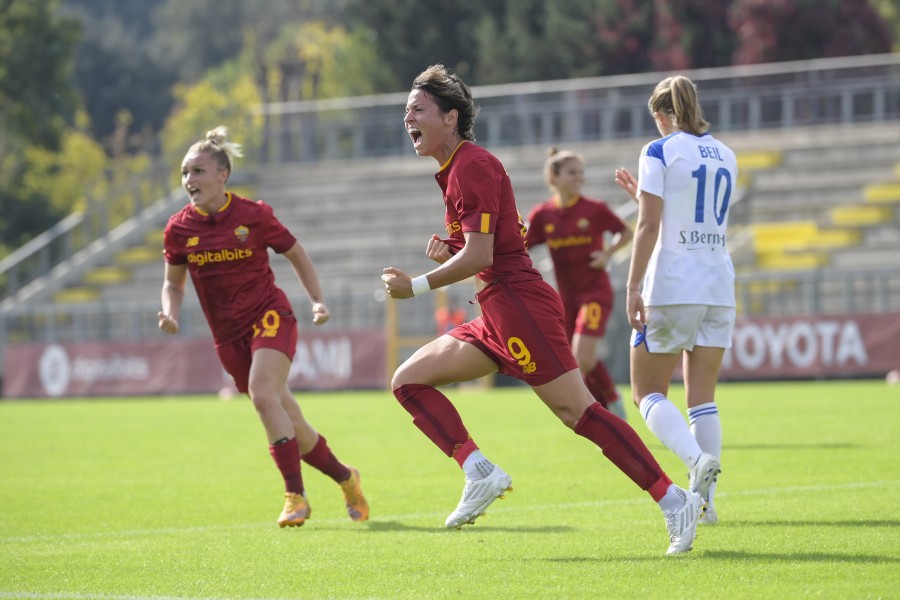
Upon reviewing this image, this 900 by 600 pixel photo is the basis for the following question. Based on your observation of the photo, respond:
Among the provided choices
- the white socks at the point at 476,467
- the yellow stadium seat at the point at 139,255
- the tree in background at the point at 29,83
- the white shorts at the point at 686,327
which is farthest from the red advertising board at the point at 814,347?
the tree in background at the point at 29,83

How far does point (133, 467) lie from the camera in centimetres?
1206

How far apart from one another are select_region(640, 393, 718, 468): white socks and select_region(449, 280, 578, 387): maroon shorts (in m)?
0.89

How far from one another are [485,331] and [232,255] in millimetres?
2136

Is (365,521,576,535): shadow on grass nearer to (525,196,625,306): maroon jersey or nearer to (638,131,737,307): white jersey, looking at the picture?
(638,131,737,307): white jersey

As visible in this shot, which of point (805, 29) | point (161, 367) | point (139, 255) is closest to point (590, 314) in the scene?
point (161, 367)

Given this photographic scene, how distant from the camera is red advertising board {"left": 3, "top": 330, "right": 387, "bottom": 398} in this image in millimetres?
24328

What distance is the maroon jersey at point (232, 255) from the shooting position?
8523 millimetres

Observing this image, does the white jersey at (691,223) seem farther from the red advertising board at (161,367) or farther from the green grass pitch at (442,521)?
the red advertising board at (161,367)

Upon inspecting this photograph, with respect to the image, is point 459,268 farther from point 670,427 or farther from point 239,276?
point 239,276

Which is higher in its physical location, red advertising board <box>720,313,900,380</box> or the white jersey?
the white jersey

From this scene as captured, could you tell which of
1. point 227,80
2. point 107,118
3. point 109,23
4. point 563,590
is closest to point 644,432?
point 563,590

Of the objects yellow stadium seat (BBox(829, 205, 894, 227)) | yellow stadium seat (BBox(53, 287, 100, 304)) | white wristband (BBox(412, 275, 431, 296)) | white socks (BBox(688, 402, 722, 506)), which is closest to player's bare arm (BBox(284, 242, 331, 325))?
white wristband (BBox(412, 275, 431, 296))

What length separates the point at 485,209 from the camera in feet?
21.5

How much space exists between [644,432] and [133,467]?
4324 mm
